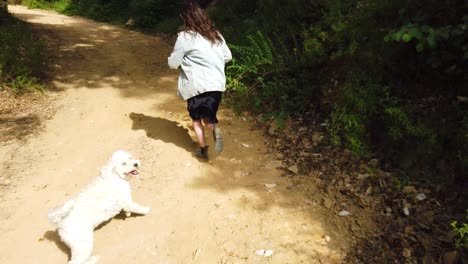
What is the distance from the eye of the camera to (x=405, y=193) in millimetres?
4156

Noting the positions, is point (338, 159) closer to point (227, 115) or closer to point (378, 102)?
point (378, 102)

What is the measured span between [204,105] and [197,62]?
572 mm

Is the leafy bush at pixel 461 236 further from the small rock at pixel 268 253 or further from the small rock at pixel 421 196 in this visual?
the small rock at pixel 268 253

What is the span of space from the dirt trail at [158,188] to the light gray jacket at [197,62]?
3.63 feet

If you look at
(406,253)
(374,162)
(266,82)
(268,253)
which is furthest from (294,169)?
(266,82)

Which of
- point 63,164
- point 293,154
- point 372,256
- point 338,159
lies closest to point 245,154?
point 293,154

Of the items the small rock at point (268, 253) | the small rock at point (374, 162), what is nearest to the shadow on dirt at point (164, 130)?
the small rock at point (268, 253)

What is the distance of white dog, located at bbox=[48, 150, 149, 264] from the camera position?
3.49m

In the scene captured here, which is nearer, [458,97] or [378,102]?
[458,97]

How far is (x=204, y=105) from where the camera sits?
4852 mm

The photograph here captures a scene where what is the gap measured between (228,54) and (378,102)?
2.09 meters

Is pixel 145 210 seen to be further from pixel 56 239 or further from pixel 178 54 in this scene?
pixel 178 54

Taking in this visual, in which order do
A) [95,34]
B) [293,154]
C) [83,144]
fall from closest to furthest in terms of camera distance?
[293,154]
[83,144]
[95,34]

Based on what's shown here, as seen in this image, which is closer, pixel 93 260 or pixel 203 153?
pixel 93 260
